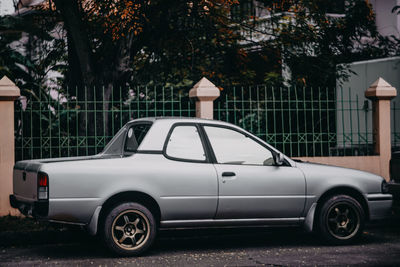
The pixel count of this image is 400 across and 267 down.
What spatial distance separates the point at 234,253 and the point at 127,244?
133 centimetres

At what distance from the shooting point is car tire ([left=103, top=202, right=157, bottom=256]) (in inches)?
273

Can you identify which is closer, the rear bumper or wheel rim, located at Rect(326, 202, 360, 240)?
the rear bumper

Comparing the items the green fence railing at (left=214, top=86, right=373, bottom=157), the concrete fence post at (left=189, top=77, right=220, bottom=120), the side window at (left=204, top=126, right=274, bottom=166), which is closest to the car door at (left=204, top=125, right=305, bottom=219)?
the side window at (left=204, top=126, right=274, bottom=166)

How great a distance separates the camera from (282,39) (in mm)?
14570

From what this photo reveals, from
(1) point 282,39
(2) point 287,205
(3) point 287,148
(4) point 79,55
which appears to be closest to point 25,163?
(2) point 287,205

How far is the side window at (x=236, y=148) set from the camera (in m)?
7.64

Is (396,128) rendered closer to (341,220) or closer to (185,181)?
(341,220)

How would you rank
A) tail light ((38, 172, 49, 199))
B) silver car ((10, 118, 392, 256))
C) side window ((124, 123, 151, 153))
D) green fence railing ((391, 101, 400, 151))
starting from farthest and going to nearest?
green fence railing ((391, 101, 400, 151)) < side window ((124, 123, 151, 153)) < silver car ((10, 118, 392, 256)) < tail light ((38, 172, 49, 199))

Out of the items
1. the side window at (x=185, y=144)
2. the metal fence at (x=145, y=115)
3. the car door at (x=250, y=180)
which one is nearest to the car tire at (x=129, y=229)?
the side window at (x=185, y=144)

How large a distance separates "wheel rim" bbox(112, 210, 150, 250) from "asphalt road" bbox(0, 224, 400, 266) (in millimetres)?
194

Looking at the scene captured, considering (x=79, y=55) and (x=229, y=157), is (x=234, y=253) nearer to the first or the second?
(x=229, y=157)

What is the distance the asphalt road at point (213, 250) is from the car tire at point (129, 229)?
0.15 metres

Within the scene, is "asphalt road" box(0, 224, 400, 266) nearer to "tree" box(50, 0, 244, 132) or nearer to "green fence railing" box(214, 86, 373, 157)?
"green fence railing" box(214, 86, 373, 157)

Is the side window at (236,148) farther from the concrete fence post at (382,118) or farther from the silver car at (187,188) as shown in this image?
the concrete fence post at (382,118)
